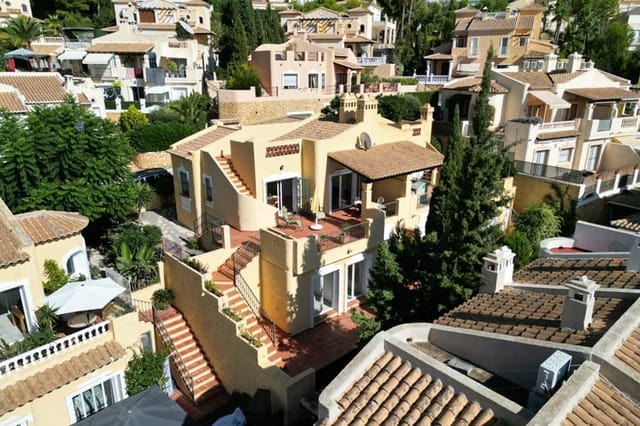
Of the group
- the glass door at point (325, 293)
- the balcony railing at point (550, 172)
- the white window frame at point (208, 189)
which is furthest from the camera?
the balcony railing at point (550, 172)

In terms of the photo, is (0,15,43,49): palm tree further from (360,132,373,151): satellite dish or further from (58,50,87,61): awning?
(360,132,373,151): satellite dish

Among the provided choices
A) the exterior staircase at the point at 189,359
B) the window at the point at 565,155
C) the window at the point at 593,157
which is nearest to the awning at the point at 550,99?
the window at the point at 565,155

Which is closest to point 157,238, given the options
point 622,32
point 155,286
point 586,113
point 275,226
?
point 155,286

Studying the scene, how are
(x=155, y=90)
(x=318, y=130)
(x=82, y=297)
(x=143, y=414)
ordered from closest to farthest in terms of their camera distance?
(x=143, y=414) → (x=82, y=297) → (x=318, y=130) → (x=155, y=90)

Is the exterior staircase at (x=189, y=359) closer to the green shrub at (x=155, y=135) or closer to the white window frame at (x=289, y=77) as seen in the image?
the green shrub at (x=155, y=135)

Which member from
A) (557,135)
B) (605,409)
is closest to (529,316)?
(605,409)

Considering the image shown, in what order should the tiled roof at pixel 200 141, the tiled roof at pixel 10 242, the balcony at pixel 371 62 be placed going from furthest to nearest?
the balcony at pixel 371 62
the tiled roof at pixel 200 141
the tiled roof at pixel 10 242

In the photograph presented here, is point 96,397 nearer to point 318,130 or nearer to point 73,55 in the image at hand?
point 318,130

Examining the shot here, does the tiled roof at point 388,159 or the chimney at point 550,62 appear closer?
the tiled roof at point 388,159
